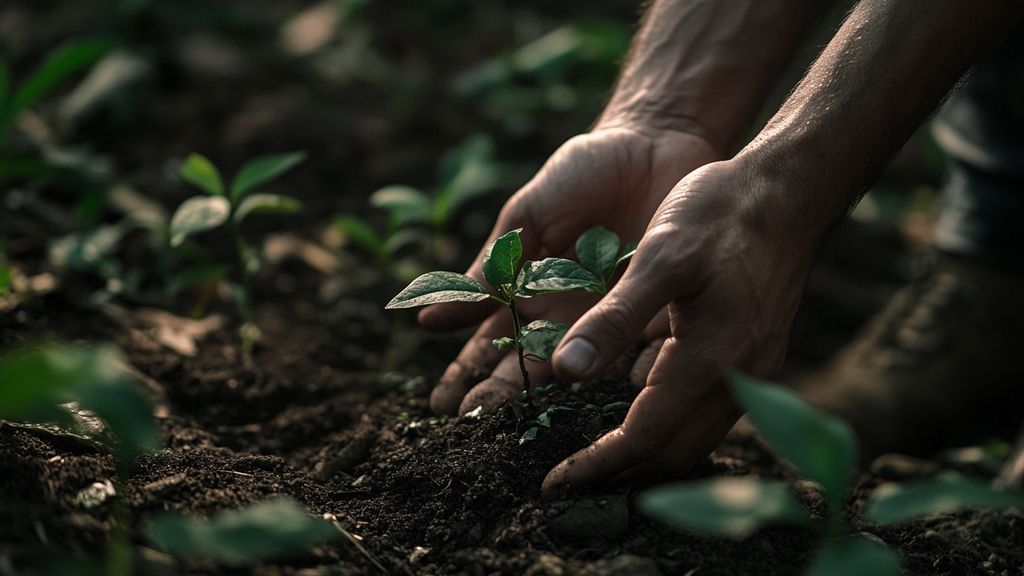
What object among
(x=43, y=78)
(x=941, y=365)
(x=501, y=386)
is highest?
(x=43, y=78)

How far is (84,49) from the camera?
84.1 inches

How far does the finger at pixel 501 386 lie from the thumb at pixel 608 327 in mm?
321

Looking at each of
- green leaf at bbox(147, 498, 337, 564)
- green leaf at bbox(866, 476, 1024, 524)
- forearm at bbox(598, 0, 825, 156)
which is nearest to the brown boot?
forearm at bbox(598, 0, 825, 156)

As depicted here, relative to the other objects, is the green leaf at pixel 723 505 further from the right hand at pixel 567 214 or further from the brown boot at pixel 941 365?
the brown boot at pixel 941 365

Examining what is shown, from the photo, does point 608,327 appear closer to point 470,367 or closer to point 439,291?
point 439,291

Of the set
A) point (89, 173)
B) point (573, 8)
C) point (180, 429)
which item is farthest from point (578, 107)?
point (180, 429)

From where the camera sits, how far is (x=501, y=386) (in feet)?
5.41

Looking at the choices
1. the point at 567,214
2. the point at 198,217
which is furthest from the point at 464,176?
the point at 198,217

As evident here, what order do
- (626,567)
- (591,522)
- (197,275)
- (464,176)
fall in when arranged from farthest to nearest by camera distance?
(464,176) < (197,275) < (591,522) < (626,567)

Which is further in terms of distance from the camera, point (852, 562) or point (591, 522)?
point (591, 522)

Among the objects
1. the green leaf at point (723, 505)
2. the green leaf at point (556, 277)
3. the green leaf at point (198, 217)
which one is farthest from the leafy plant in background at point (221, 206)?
the green leaf at point (723, 505)

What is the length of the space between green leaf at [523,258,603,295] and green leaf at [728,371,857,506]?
0.44m

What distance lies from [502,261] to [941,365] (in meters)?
1.80

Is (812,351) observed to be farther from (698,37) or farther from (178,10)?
(178,10)
